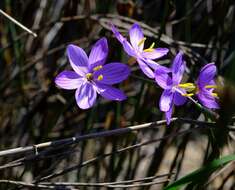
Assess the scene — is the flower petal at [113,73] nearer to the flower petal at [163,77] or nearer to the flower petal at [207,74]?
the flower petal at [163,77]

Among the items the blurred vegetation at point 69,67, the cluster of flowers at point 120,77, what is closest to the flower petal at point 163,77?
the cluster of flowers at point 120,77

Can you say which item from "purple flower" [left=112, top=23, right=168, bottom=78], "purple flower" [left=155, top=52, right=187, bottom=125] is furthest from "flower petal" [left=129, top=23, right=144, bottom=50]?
"purple flower" [left=155, top=52, right=187, bottom=125]

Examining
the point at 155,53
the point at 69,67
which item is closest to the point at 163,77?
the point at 155,53

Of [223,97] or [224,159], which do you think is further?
[224,159]

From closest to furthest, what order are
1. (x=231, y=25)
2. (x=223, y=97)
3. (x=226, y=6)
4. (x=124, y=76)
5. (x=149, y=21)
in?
(x=223, y=97), (x=124, y=76), (x=226, y=6), (x=231, y=25), (x=149, y=21)

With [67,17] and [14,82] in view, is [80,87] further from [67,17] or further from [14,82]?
[14,82]

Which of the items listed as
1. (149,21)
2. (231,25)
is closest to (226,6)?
(231,25)

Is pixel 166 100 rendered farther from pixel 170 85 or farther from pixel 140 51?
pixel 140 51
